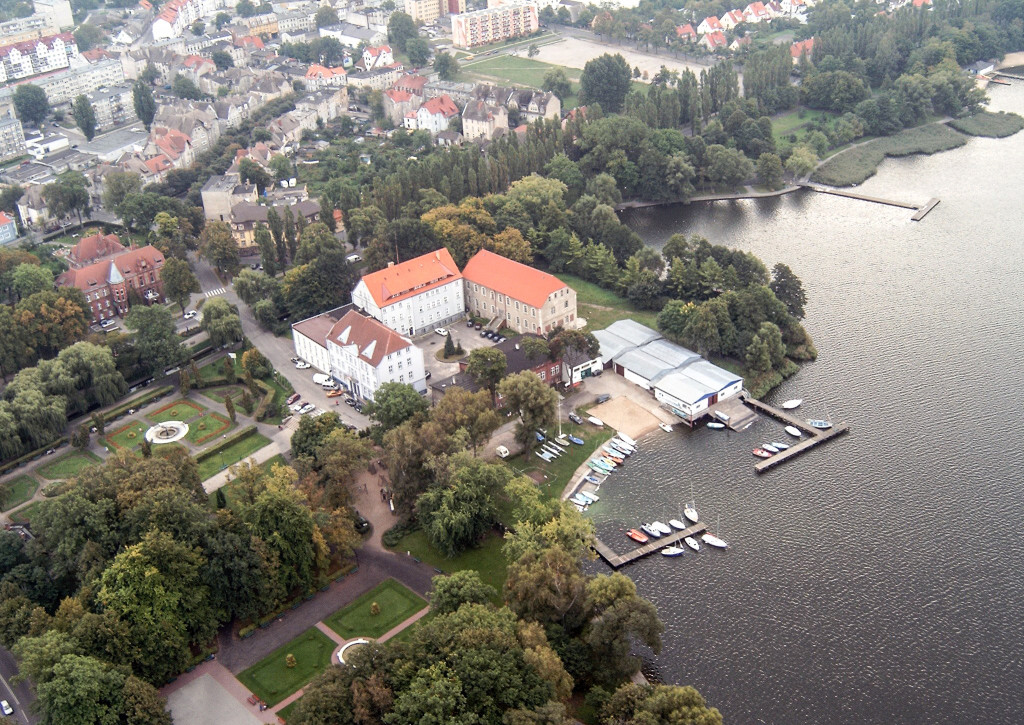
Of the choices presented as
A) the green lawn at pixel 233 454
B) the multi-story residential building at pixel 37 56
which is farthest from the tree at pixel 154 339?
the multi-story residential building at pixel 37 56

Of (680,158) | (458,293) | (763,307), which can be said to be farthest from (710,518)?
(680,158)

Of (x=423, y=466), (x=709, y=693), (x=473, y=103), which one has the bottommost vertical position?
(x=709, y=693)

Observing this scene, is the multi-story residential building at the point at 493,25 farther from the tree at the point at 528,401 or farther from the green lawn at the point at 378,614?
the green lawn at the point at 378,614

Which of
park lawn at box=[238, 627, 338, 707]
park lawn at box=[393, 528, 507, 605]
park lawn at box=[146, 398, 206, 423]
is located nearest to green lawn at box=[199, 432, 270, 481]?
park lawn at box=[146, 398, 206, 423]

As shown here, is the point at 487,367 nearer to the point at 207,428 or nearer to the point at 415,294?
the point at 415,294

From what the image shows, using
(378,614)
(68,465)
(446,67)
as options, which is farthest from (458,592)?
(446,67)

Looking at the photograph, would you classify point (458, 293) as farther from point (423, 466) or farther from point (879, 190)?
point (879, 190)

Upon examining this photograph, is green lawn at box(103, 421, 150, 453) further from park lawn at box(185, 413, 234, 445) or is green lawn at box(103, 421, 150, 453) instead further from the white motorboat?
the white motorboat
